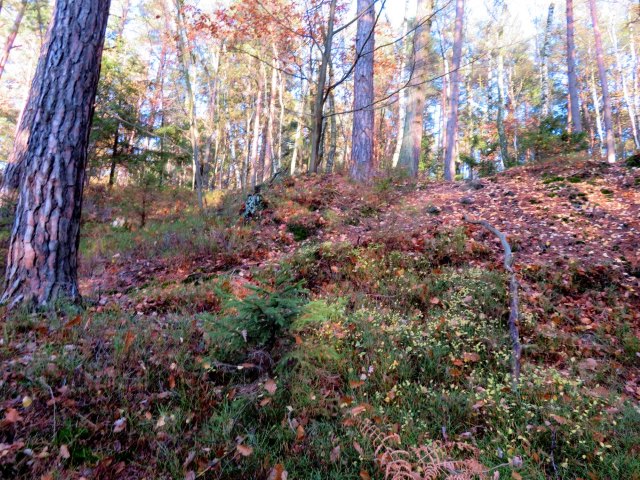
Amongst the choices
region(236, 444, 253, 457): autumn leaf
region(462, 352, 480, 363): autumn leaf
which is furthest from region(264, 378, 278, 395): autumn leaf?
region(462, 352, 480, 363): autumn leaf

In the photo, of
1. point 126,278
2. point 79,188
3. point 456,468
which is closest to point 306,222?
point 126,278

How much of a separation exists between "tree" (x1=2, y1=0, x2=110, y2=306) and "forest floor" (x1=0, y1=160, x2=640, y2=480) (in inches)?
20.4

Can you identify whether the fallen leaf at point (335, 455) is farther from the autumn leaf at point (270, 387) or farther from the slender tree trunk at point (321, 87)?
the slender tree trunk at point (321, 87)

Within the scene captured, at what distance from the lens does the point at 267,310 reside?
2.91 meters

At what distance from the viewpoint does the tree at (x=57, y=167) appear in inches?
153

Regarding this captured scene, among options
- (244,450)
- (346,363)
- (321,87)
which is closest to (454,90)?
(321,87)

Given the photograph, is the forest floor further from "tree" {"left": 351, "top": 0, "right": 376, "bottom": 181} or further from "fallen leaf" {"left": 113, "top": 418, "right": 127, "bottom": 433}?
"tree" {"left": 351, "top": 0, "right": 376, "bottom": 181}

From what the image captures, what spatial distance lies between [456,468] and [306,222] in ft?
18.4

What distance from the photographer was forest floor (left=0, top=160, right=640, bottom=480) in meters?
2.20

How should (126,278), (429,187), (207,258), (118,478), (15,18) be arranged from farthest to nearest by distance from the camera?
(15,18) → (429,187) → (207,258) → (126,278) → (118,478)

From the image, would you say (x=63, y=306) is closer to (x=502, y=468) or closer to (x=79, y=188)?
(x=79, y=188)

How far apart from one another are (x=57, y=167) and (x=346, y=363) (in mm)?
3898

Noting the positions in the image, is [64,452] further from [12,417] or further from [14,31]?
[14,31]

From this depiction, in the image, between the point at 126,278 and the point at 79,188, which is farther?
the point at 126,278
